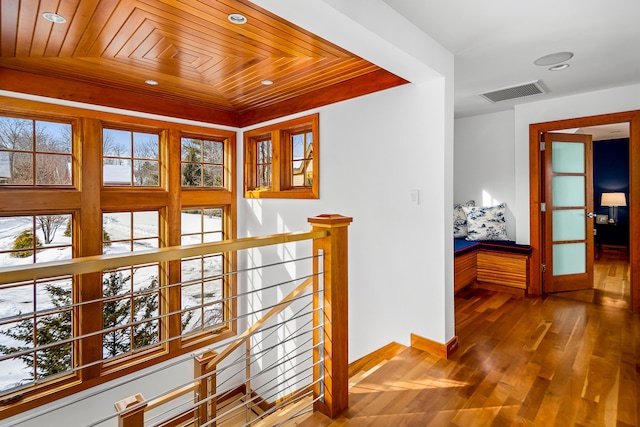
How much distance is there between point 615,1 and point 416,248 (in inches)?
75.4

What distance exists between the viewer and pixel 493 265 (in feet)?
14.0

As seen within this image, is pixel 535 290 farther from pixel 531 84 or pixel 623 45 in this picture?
pixel 623 45

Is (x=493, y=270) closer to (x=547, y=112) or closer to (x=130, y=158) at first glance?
(x=547, y=112)

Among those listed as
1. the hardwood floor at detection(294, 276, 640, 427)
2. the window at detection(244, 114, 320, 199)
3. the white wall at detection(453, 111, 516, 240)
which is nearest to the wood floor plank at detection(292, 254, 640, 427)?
the hardwood floor at detection(294, 276, 640, 427)

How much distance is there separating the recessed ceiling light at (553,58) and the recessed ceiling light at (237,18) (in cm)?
234

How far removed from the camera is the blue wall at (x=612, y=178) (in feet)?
22.6

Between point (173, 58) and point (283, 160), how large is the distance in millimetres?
1627

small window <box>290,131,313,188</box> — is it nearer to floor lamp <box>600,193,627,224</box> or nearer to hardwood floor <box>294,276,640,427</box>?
hardwood floor <box>294,276,640,427</box>

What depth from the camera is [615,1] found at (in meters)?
2.04

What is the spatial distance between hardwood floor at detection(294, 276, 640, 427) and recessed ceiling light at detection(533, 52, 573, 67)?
2.26m

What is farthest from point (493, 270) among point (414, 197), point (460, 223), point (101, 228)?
point (101, 228)

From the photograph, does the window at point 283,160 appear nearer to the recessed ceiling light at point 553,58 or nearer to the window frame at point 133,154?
the window frame at point 133,154

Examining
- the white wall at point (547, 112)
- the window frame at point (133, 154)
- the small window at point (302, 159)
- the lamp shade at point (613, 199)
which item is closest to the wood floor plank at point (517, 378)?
the white wall at point (547, 112)

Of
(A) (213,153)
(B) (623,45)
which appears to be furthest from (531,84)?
(A) (213,153)
